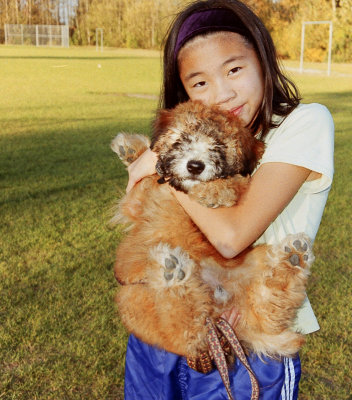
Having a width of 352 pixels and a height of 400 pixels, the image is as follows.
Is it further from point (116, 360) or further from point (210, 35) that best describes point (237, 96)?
point (116, 360)

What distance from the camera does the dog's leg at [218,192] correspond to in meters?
2.44

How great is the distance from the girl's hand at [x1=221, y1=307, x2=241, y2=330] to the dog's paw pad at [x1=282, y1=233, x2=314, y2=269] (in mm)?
377

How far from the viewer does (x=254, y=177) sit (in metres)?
2.39

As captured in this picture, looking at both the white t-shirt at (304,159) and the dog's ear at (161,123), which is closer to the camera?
the white t-shirt at (304,159)

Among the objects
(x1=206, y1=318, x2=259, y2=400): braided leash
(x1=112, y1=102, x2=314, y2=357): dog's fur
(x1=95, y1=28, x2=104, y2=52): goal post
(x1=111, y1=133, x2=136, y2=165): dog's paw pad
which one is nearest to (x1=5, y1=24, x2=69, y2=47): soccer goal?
(x1=95, y1=28, x2=104, y2=52): goal post

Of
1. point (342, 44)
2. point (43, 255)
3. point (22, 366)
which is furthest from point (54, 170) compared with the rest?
point (342, 44)

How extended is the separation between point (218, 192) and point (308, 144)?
1.55 feet

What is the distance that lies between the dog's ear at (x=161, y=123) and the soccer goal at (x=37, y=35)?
76309 mm

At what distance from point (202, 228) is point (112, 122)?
44.0 feet

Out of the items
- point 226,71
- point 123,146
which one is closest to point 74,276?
point 123,146

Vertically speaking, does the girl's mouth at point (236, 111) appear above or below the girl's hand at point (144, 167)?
above

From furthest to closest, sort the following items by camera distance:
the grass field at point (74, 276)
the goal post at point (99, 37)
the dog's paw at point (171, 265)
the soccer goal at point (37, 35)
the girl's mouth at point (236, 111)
Result: the goal post at point (99, 37)
the soccer goal at point (37, 35)
the grass field at point (74, 276)
the girl's mouth at point (236, 111)
the dog's paw at point (171, 265)

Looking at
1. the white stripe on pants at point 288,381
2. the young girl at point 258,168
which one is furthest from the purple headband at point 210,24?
the white stripe on pants at point 288,381

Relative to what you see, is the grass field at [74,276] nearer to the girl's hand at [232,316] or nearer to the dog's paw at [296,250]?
the girl's hand at [232,316]
